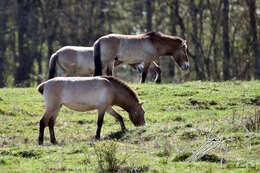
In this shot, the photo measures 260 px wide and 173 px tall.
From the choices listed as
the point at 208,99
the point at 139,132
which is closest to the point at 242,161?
the point at 139,132

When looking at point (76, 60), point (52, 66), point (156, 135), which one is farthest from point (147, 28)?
point (156, 135)

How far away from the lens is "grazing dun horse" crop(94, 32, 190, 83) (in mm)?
16328

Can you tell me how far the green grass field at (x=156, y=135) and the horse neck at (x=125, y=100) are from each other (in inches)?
21.3

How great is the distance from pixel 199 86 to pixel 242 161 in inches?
311

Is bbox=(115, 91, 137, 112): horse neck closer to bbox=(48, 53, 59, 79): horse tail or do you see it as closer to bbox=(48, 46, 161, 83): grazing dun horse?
bbox=(48, 53, 59, 79): horse tail

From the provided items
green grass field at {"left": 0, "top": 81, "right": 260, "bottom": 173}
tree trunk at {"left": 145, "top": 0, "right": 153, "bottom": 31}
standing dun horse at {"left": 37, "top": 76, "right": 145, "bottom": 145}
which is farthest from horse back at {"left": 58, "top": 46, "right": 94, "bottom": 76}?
tree trunk at {"left": 145, "top": 0, "right": 153, "bottom": 31}

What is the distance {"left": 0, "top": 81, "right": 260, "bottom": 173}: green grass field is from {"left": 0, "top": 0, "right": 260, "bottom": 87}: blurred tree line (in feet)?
32.2

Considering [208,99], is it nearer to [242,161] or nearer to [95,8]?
[242,161]

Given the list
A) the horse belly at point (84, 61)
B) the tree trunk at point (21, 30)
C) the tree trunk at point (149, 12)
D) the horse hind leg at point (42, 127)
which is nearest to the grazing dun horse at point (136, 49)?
the horse belly at point (84, 61)

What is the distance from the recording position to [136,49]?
55.4 feet

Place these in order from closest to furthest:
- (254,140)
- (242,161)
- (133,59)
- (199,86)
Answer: (242,161) → (254,140) → (199,86) → (133,59)

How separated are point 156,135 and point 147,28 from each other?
72.1ft

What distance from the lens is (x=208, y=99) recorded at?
46.0 ft

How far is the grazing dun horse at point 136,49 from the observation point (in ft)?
53.6
